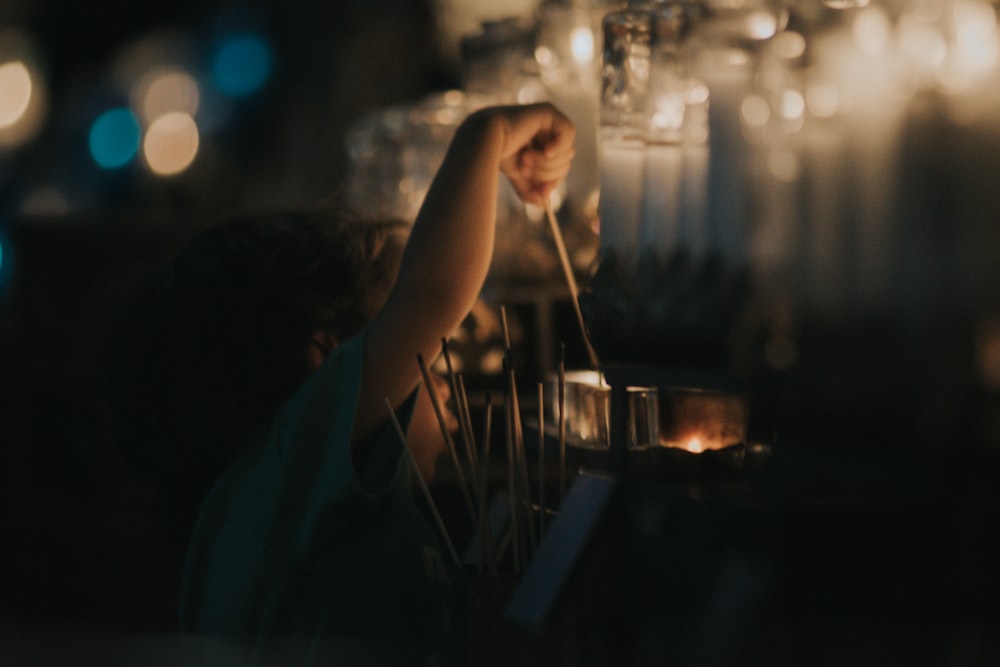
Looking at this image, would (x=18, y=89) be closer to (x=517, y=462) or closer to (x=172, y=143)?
(x=172, y=143)

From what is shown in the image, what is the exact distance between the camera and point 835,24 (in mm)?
1179

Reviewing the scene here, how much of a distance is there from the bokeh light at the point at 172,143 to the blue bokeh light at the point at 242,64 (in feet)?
0.88

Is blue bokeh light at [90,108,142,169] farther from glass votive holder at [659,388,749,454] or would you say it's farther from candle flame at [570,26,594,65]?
glass votive holder at [659,388,749,454]

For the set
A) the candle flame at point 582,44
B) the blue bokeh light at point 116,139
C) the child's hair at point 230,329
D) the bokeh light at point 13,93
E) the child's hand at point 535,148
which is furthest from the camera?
the bokeh light at point 13,93

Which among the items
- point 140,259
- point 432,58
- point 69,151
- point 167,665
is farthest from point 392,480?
point 69,151

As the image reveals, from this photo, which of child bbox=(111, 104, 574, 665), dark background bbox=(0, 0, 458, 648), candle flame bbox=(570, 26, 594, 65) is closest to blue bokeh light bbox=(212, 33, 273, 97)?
dark background bbox=(0, 0, 458, 648)

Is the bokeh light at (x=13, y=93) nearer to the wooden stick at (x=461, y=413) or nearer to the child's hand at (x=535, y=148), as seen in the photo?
the child's hand at (x=535, y=148)

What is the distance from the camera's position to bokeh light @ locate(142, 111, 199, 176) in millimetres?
5512

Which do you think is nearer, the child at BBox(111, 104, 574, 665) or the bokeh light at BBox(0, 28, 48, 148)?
the child at BBox(111, 104, 574, 665)

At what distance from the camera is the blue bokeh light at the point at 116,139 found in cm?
543

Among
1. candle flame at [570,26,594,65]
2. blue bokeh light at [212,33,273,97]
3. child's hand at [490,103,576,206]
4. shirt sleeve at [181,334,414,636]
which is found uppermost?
blue bokeh light at [212,33,273,97]

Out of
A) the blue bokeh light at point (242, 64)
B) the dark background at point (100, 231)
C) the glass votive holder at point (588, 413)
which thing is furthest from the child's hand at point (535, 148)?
the blue bokeh light at point (242, 64)

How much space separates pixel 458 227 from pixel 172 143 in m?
4.69

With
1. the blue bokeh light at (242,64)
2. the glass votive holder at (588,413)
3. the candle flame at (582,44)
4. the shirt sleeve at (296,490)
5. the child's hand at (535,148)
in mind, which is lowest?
the shirt sleeve at (296,490)
